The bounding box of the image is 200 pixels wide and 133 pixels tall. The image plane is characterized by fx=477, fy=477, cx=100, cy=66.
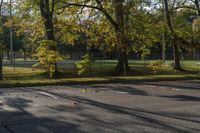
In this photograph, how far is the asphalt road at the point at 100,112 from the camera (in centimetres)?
998

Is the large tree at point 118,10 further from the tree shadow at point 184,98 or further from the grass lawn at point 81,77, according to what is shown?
the tree shadow at point 184,98

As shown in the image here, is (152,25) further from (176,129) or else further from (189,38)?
(176,129)

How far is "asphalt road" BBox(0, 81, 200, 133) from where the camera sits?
32.8 ft

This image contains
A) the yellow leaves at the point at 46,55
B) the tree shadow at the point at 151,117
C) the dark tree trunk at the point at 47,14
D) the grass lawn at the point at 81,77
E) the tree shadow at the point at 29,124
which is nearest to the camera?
the tree shadow at the point at 29,124

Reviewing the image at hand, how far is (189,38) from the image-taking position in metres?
41.7

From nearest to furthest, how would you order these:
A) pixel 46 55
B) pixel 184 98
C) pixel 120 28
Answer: pixel 184 98 → pixel 46 55 → pixel 120 28

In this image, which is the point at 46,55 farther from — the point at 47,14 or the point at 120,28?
the point at 120,28

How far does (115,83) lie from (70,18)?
39.2 ft

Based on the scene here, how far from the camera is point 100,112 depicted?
1230cm

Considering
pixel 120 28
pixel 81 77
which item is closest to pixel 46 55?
pixel 81 77

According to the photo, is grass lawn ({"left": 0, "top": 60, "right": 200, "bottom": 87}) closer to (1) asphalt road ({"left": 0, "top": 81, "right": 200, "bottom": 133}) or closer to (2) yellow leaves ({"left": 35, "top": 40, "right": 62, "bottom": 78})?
(2) yellow leaves ({"left": 35, "top": 40, "right": 62, "bottom": 78})

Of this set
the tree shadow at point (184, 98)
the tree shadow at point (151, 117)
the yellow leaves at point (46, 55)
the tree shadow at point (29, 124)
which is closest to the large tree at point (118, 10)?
the yellow leaves at point (46, 55)

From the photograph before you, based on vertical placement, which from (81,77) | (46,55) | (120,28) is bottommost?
(81,77)

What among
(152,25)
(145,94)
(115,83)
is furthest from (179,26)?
(145,94)
